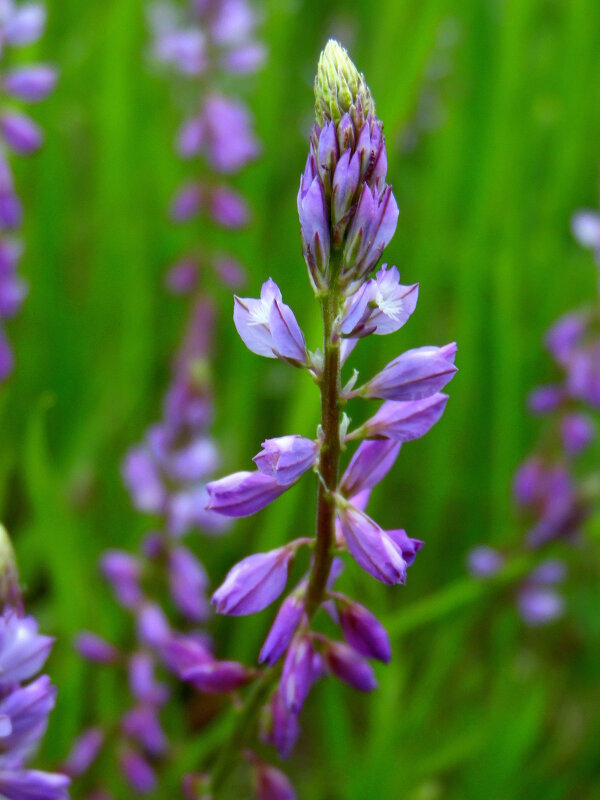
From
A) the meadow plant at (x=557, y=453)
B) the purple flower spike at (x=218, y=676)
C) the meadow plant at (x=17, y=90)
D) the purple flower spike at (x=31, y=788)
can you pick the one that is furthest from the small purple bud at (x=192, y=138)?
the purple flower spike at (x=31, y=788)

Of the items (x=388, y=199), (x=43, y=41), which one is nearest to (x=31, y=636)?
(x=388, y=199)

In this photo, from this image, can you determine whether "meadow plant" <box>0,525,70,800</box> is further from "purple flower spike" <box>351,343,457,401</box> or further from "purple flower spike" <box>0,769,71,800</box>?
"purple flower spike" <box>351,343,457,401</box>

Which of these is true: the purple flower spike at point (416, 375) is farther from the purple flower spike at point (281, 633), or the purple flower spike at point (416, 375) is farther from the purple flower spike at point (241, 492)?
the purple flower spike at point (281, 633)

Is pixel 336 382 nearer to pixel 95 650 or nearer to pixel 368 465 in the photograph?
pixel 368 465

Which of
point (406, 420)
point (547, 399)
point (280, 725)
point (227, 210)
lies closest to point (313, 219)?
point (406, 420)

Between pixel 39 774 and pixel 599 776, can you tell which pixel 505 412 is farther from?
pixel 39 774
